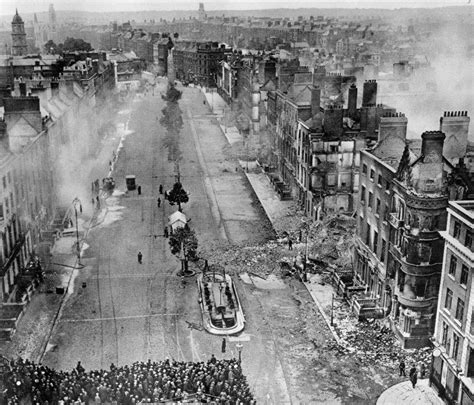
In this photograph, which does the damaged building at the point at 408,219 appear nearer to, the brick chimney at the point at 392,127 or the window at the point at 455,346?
the brick chimney at the point at 392,127

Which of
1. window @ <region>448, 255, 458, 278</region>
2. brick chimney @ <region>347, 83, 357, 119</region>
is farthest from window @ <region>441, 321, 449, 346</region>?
brick chimney @ <region>347, 83, 357, 119</region>

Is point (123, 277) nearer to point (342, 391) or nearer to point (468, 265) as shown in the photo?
point (342, 391)

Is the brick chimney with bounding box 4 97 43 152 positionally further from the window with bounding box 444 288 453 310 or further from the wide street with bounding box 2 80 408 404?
the window with bounding box 444 288 453 310

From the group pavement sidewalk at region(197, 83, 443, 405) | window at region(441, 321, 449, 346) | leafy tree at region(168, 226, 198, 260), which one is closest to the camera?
window at region(441, 321, 449, 346)

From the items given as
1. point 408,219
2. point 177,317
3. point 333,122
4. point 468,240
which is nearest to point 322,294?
point 408,219

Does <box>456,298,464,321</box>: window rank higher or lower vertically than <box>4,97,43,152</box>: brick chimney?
lower

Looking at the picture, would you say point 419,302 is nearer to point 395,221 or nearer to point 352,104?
point 395,221

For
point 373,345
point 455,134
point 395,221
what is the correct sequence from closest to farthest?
point 373,345 < point 395,221 < point 455,134
